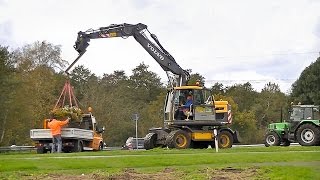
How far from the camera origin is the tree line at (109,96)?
173 ft

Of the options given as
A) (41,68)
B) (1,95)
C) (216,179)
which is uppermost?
(41,68)

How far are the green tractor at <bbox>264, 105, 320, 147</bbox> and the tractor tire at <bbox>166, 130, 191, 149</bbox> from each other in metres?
7.81

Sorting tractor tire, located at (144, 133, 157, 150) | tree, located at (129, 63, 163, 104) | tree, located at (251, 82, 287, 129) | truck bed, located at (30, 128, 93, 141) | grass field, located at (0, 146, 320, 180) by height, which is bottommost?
grass field, located at (0, 146, 320, 180)

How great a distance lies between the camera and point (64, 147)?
3188 cm

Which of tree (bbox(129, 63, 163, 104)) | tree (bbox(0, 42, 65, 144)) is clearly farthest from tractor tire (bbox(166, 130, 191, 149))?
tree (bbox(129, 63, 163, 104))

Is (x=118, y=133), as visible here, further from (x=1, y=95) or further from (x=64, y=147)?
(x=64, y=147)

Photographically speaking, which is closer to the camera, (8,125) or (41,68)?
(8,125)

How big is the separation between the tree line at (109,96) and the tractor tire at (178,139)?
9.98 metres

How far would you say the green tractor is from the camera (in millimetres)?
33781

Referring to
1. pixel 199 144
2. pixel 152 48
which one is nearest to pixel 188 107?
pixel 199 144

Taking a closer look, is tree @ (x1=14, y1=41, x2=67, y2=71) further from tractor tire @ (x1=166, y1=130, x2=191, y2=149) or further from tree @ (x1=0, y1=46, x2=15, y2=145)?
tractor tire @ (x1=166, y1=130, x2=191, y2=149)

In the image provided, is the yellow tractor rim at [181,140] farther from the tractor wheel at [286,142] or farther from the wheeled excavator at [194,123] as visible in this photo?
the tractor wheel at [286,142]

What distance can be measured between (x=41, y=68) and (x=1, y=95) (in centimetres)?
1953

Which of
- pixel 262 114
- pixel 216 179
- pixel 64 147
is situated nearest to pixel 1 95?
pixel 64 147
